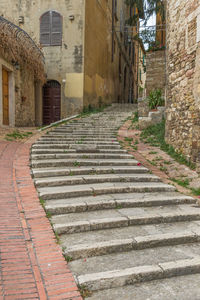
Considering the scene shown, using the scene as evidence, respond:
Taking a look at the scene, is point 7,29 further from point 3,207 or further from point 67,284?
point 67,284

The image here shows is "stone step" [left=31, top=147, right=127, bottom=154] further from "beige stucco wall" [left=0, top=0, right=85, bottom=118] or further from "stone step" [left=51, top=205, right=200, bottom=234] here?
"beige stucco wall" [left=0, top=0, right=85, bottom=118]

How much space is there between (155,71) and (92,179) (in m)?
7.97

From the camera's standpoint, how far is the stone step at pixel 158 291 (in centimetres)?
226

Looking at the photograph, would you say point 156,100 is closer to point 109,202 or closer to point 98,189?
point 98,189

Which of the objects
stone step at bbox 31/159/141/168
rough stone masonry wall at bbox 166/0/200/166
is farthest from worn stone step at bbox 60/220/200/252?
rough stone masonry wall at bbox 166/0/200/166

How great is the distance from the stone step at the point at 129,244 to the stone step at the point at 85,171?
2.05m

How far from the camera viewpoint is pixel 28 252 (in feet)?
8.76

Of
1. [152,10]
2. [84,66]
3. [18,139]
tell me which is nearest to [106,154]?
[18,139]

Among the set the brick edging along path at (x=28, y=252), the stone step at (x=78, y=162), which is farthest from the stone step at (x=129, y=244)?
the stone step at (x=78, y=162)

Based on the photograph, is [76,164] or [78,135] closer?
[76,164]

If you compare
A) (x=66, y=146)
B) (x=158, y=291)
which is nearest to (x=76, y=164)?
(x=66, y=146)

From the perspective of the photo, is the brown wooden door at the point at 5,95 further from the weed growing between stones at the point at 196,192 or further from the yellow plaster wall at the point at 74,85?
the weed growing between stones at the point at 196,192

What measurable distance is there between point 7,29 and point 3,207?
7.51 metres

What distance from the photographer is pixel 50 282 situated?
91.1 inches
